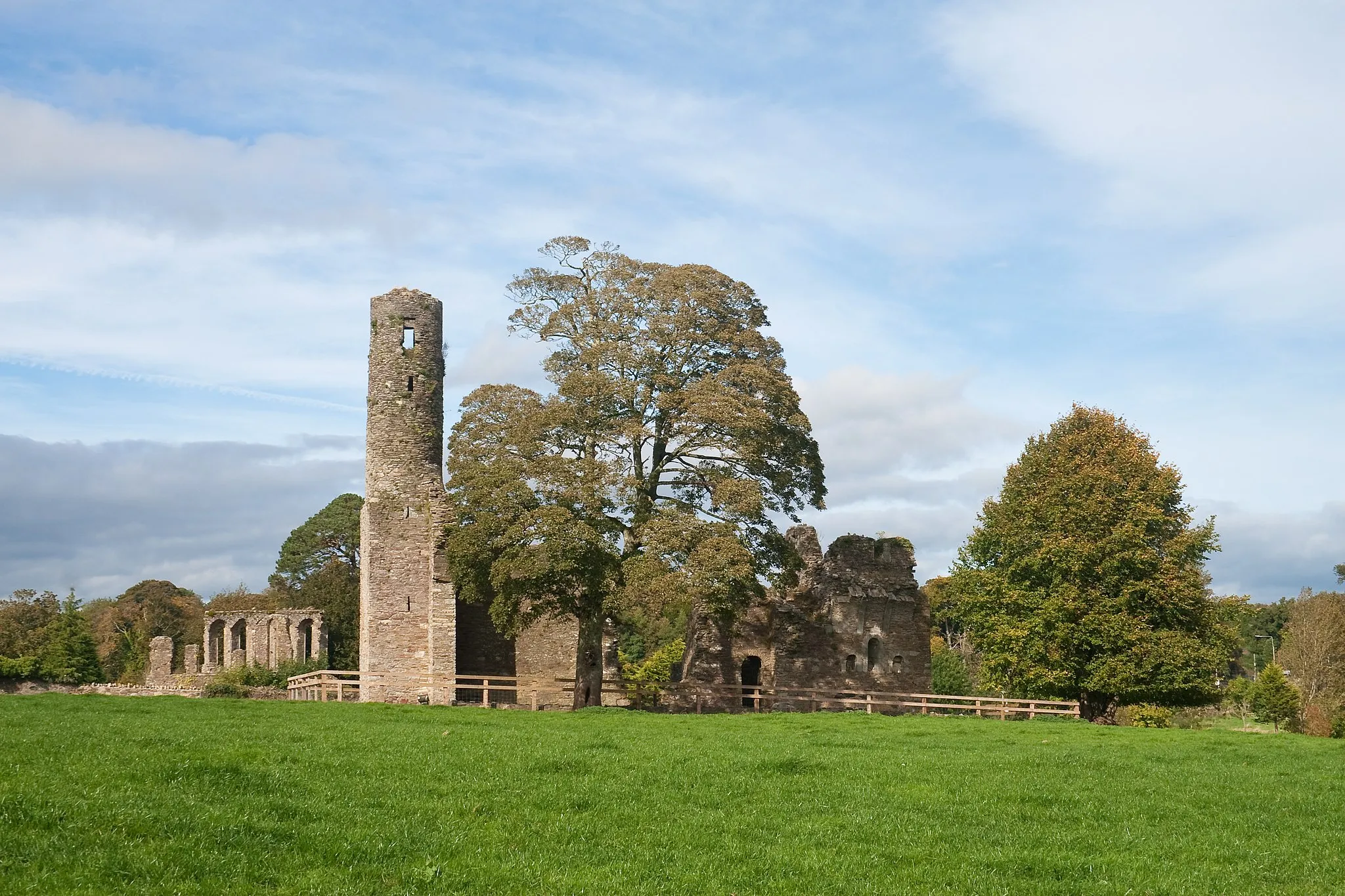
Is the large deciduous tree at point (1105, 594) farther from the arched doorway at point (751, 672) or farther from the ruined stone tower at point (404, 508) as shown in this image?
the ruined stone tower at point (404, 508)

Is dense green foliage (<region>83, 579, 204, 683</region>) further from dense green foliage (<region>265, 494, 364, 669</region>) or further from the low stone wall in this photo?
the low stone wall

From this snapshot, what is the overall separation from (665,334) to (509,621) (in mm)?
9451

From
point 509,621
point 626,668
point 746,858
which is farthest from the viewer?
point 626,668

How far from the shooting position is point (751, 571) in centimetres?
3155

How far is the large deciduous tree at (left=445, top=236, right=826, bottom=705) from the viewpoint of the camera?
104 ft

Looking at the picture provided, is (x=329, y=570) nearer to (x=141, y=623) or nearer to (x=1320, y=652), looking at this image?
(x=141, y=623)

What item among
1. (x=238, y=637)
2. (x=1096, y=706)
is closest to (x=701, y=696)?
(x=1096, y=706)

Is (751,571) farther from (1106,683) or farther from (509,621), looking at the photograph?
(1106,683)

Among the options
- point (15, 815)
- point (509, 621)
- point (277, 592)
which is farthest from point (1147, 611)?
point (277, 592)

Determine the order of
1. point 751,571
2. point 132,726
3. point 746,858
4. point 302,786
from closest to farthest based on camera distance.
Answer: point 746,858 → point 302,786 → point 132,726 → point 751,571

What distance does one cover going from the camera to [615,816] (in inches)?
516

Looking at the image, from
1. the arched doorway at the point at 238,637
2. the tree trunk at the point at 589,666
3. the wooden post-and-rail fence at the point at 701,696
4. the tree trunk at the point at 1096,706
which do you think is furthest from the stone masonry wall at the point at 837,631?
the arched doorway at the point at 238,637

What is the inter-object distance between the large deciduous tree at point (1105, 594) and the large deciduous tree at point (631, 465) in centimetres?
741

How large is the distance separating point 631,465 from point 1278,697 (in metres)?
29.4
